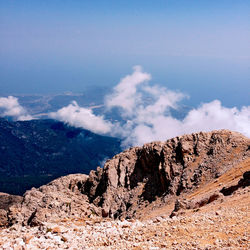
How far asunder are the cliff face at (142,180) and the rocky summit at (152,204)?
170 mm

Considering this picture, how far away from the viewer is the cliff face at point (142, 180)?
46219mm

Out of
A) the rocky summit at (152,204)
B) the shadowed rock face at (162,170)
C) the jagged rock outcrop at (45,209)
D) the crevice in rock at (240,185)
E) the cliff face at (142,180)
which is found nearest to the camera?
the rocky summit at (152,204)

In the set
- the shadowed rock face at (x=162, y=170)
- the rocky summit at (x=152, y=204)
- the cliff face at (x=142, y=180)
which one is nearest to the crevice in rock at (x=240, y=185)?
the rocky summit at (x=152, y=204)

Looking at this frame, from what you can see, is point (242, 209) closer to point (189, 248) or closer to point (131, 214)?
point (189, 248)

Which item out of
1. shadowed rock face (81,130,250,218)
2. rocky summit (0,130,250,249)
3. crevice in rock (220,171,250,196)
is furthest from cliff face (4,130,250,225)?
crevice in rock (220,171,250,196)

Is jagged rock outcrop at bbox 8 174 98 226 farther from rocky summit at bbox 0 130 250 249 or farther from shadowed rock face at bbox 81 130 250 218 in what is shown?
shadowed rock face at bbox 81 130 250 218

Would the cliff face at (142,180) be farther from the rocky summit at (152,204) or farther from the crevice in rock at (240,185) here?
the crevice in rock at (240,185)

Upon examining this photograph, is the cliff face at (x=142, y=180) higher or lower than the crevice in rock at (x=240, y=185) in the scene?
higher

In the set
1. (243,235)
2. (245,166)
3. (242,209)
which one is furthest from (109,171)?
(243,235)

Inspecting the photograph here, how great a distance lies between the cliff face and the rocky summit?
0.56 feet

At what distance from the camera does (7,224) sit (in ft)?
145

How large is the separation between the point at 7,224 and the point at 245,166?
38.7 metres

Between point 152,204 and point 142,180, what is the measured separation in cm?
894

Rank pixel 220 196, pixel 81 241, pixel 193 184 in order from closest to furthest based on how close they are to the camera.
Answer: pixel 81 241 < pixel 220 196 < pixel 193 184
